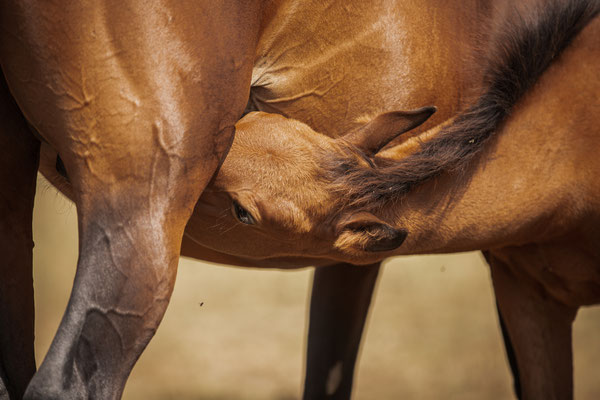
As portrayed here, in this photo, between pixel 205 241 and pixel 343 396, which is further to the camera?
pixel 343 396

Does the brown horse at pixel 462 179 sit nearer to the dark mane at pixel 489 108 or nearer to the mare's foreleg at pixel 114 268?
the dark mane at pixel 489 108

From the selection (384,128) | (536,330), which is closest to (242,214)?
(384,128)

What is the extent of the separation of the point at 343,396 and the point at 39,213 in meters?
2.53

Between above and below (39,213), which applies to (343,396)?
above

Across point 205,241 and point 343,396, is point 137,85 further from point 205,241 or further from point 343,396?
point 343,396

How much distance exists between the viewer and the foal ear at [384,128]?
1995 mm

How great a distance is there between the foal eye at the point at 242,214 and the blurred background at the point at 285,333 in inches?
92.4

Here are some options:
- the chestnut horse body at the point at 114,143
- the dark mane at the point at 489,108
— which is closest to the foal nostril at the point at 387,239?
the dark mane at the point at 489,108

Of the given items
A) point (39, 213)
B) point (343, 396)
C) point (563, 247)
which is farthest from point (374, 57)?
point (39, 213)

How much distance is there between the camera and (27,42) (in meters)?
1.69

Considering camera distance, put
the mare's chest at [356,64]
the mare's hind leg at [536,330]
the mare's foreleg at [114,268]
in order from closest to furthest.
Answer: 1. the mare's foreleg at [114,268]
2. the mare's chest at [356,64]
3. the mare's hind leg at [536,330]

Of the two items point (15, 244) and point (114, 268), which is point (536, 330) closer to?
point (114, 268)

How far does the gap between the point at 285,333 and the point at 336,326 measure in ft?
6.23

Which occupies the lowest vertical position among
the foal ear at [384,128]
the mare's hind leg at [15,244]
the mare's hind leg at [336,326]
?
the mare's hind leg at [336,326]
